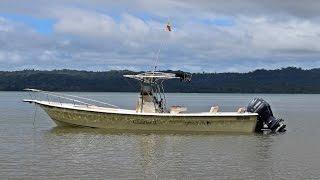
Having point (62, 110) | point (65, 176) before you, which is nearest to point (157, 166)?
point (65, 176)

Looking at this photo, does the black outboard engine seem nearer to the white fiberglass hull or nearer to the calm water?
the calm water

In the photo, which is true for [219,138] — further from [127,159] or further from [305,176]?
[305,176]

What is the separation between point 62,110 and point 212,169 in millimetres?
17274

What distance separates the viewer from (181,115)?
37.8m

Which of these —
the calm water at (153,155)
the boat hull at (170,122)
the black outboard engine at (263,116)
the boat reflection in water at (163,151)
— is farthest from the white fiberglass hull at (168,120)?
the black outboard engine at (263,116)

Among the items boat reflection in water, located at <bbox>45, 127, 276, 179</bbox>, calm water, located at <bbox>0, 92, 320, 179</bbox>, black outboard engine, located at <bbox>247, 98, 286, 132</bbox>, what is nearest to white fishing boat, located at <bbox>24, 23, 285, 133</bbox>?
black outboard engine, located at <bbox>247, 98, 286, 132</bbox>

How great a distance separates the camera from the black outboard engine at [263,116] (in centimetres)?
3894

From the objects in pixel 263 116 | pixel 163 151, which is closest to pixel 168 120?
pixel 263 116

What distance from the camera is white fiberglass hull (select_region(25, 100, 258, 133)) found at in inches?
1490

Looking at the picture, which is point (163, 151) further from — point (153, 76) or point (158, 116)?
point (153, 76)

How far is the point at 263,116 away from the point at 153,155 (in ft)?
42.0

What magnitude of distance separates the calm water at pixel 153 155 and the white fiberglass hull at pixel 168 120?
70 centimetres

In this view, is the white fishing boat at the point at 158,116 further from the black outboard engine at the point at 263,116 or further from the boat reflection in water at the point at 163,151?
the boat reflection in water at the point at 163,151

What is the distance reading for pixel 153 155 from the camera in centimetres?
2930
